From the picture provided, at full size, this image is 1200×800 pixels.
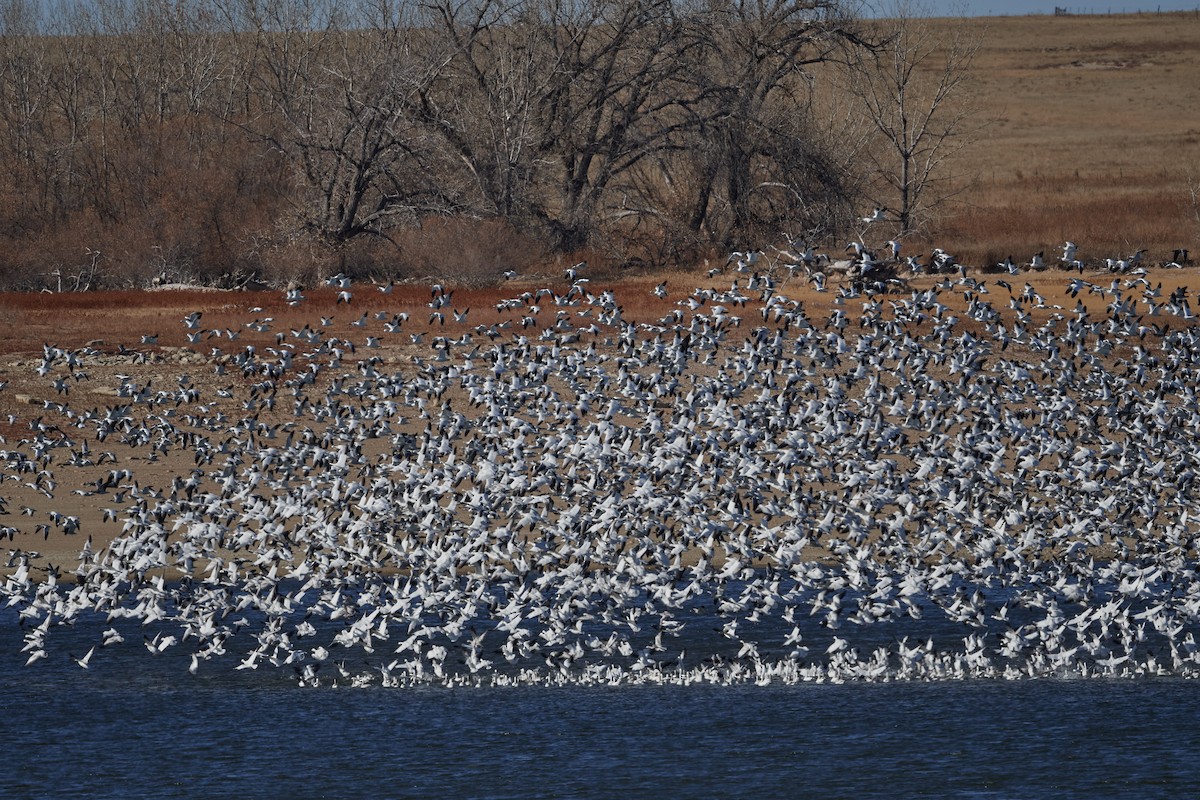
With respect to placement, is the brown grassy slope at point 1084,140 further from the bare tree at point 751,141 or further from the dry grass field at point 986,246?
the bare tree at point 751,141

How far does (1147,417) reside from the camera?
834 inches

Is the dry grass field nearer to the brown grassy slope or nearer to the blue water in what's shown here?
the brown grassy slope

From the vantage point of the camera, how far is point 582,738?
14266 mm


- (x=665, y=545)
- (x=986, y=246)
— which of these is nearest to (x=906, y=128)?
(x=986, y=246)

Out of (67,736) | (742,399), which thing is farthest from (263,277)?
(67,736)

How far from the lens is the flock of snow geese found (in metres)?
16.0

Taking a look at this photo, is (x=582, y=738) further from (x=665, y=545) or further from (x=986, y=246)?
(x=986, y=246)

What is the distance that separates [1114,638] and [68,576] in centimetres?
1115

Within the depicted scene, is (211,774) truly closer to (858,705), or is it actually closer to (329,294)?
(858,705)

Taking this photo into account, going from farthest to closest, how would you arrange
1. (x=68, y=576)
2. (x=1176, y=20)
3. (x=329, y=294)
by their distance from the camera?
(x=1176, y=20)
(x=329, y=294)
(x=68, y=576)

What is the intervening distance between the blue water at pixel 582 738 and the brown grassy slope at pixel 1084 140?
35.5m

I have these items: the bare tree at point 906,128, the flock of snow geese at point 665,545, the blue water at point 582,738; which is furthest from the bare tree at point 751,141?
the blue water at point 582,738

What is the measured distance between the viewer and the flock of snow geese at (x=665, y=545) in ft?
52.6

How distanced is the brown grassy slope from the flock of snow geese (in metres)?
29.4
